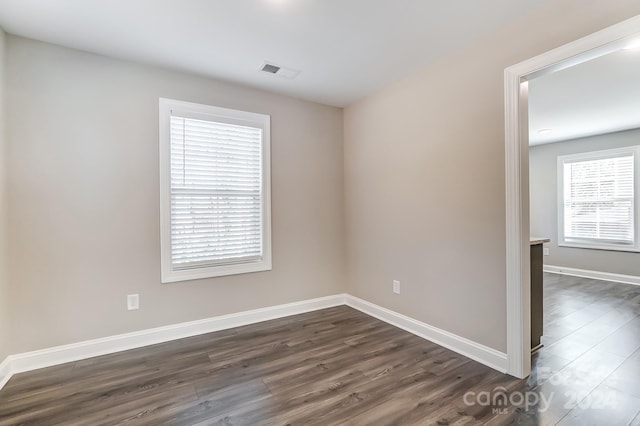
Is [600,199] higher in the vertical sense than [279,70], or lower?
lower

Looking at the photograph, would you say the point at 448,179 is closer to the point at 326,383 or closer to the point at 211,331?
the point at 326,383

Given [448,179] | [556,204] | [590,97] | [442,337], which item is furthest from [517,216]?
[556,204]

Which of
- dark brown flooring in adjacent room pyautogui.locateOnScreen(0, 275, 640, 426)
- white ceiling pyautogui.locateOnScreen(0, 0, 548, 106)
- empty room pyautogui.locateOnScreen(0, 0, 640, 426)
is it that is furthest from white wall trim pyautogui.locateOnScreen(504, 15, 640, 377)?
white ceiling pyautogui.locateOnScreen(0, 0, 548, 106)

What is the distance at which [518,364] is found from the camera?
212cm

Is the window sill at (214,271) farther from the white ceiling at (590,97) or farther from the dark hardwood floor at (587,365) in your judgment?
the white ceiling at (590,97)

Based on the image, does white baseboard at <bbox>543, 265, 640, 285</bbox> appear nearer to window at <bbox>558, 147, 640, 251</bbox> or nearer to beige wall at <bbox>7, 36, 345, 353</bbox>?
window at <bbox>558, 147, 640, 251</bbox>

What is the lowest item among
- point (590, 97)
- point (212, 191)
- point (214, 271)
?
point (214, 271)

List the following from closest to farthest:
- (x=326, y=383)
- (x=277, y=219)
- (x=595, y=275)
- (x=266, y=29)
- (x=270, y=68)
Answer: (x=326, y=383) → (x=266, y=29) → (x=270, y=68) → (x=277, y=219) → (x=595, y=275)

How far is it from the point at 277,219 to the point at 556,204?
5.64 m

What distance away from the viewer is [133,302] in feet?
8.84

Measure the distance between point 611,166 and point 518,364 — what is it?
509cm

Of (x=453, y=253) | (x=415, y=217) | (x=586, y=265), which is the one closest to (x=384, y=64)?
(x=415, y=217)

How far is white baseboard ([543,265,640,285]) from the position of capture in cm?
487

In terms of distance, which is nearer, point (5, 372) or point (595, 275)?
point (5, 372)
